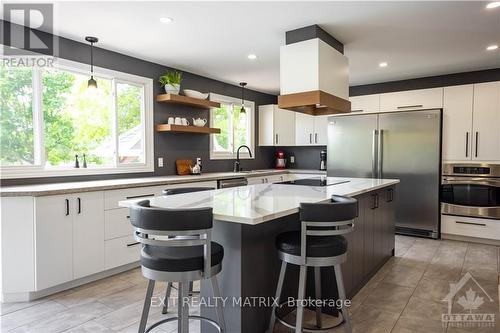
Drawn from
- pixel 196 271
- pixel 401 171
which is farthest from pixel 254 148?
pixel 196 271

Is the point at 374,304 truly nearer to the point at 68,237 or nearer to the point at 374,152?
the point at 68,237

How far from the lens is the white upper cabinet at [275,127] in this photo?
599cm

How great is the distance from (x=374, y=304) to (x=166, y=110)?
3309mm

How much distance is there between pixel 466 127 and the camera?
4457 mm

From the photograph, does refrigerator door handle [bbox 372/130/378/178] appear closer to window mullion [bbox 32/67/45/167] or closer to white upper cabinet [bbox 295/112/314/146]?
white upper cabinet [bbox 295/112/314/146]

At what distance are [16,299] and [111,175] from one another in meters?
1.49

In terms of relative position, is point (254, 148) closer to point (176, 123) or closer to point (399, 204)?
point (176, 123)

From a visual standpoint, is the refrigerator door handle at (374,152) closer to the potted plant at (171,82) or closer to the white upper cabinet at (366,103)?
the white upper cabinet at (366,103)

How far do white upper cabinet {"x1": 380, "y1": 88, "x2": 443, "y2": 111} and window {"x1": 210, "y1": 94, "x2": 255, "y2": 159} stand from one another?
2.22m

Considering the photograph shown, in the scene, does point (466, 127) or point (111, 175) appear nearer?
point (111, 175)

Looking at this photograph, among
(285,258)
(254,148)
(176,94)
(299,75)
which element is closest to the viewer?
(285,258)

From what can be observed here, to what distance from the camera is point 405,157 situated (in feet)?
15.5

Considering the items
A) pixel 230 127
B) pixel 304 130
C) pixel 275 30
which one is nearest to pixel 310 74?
pixel 275 30

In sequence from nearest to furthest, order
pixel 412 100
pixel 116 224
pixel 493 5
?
pixel 493 5 < pixel 116 224 < pixel 412 100
